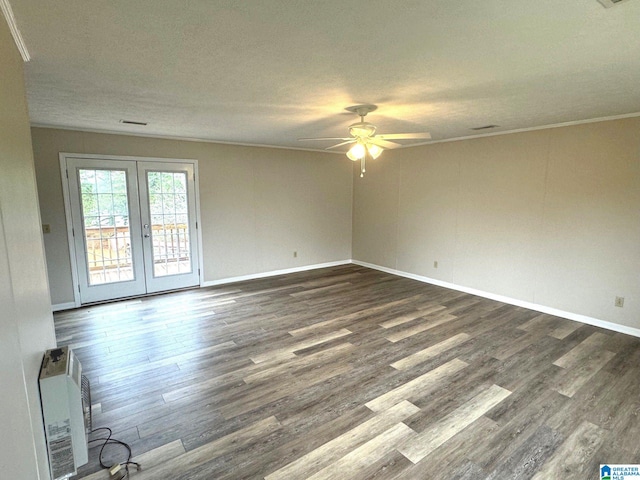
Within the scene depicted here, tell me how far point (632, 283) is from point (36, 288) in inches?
220

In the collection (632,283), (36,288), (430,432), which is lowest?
(430,432)

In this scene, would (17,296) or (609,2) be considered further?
(609,2)

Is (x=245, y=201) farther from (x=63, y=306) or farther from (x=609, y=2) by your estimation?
(x=609, y=2)

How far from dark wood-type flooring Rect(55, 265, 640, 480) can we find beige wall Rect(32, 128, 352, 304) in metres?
1.32

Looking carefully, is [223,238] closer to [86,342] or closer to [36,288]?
[86,342]

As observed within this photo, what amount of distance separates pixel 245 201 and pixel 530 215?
4.55 metres

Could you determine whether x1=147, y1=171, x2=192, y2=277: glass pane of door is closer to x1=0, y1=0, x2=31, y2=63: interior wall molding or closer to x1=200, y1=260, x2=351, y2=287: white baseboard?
x1=200, y1=260, x2=351, y2=287: white baseboard

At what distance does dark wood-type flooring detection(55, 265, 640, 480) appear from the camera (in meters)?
2.06

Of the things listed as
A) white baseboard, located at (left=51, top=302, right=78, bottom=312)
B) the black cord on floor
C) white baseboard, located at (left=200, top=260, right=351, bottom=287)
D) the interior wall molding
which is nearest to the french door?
white baseboard, located at (left=51, top=302, right=78, bottom=312)

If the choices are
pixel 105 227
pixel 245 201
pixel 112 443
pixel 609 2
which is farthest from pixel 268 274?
pixel 609 2

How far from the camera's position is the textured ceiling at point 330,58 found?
1.56m

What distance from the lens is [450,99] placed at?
2.98 m

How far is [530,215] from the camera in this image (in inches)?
177

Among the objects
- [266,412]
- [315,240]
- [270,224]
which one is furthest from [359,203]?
[266,412]
